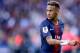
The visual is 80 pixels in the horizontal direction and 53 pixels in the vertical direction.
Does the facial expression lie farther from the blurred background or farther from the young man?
the blurred background

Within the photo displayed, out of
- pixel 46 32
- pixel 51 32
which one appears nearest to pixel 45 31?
pixel 46 32

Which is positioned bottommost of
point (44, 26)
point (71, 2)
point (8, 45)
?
point (8, 45)

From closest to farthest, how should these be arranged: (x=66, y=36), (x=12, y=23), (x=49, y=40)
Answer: (x=49, y=40) → (x=66, y=36) → (x=12, y=23)

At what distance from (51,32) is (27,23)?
8.93 ft

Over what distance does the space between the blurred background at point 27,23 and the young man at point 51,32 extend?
88.2 inches

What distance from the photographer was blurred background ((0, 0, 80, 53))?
5.56 m

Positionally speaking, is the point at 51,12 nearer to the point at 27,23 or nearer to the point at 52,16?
the point at 52,16

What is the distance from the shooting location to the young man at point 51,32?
10.0 ft

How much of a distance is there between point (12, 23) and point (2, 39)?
380 millimetres

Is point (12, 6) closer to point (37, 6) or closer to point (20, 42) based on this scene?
point (37, 6)

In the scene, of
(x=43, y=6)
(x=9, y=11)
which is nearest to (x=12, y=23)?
(x=9, y=11)

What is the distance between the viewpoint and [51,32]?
10.4 feet

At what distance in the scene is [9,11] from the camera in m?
6.12

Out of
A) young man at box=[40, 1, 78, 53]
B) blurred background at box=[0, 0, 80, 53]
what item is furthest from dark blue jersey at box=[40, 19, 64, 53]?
blurred background at box=[0, 0, 80, 53]
